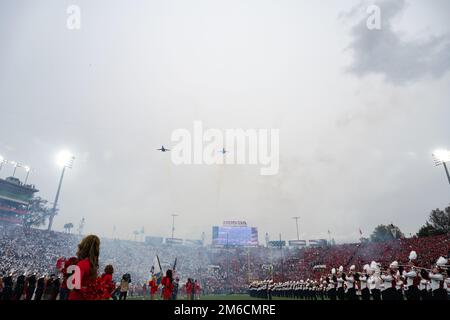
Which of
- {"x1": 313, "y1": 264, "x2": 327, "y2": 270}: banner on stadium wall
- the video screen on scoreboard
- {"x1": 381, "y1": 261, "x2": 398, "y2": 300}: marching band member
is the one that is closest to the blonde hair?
{"x1": 381, "y1": 261, "x2": 398, "y2": 300}: marching band member

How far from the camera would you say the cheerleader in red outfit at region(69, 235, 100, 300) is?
4.10 m

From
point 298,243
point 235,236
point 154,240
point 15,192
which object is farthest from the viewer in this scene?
point 298,243

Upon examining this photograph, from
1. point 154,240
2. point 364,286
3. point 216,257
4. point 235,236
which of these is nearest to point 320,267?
point 235,236

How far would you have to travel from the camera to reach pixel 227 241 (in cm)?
6322

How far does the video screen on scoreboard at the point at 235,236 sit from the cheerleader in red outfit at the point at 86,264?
202 ft

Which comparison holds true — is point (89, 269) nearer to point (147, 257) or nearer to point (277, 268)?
point (277, 268)

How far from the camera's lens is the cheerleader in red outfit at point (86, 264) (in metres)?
4.10

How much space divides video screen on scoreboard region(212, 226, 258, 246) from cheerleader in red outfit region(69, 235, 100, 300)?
6142 cm

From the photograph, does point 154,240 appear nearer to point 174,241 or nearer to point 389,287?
point 174,241

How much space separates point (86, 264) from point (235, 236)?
62.2m

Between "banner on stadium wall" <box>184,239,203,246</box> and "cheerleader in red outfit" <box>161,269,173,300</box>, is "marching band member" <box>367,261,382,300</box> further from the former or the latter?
"banner on stadium wall" <box>184,239,203,246</box>

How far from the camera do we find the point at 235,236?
6388 cm
